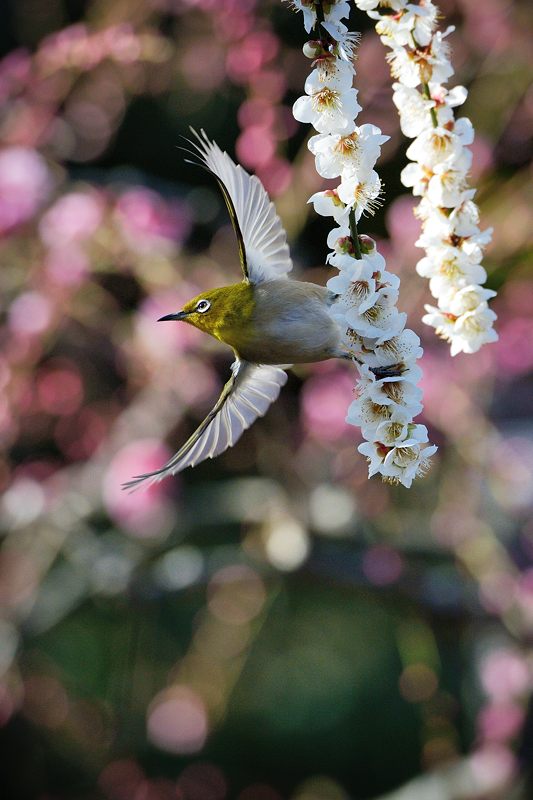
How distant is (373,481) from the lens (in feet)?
6.45

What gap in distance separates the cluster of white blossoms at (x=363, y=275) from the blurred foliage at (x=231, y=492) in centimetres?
109

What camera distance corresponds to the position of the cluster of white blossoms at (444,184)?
1.45 feet

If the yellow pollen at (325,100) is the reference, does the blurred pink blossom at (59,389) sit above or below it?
below

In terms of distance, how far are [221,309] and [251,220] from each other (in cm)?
6

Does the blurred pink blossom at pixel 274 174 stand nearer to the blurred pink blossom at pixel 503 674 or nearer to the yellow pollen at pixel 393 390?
the blurred pink blossom at pixel 503 674

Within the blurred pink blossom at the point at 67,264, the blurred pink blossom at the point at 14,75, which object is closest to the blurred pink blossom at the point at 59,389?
the blurred pink blossom at the point at 67,264

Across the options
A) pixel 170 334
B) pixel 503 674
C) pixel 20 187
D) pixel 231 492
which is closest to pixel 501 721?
pixel 503 674

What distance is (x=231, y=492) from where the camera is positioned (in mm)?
Answer: 1832

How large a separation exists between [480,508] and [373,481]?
9.4 inches

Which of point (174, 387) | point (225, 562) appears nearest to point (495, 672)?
point (225, 562)

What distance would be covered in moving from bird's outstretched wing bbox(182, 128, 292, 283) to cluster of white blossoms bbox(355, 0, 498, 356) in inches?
4.1

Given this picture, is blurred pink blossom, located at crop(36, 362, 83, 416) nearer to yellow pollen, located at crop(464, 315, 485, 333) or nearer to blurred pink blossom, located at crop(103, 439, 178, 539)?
blurred pink blossom, located at crop(103, 439, 178, 539)

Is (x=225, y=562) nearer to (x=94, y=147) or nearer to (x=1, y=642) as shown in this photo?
(x=1, y=642)

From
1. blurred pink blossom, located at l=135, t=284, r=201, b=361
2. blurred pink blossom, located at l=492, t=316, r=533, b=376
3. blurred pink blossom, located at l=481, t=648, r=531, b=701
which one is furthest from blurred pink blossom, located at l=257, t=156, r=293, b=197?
blurred pink blossom, located at l=481, t=648, r=531, b=701
